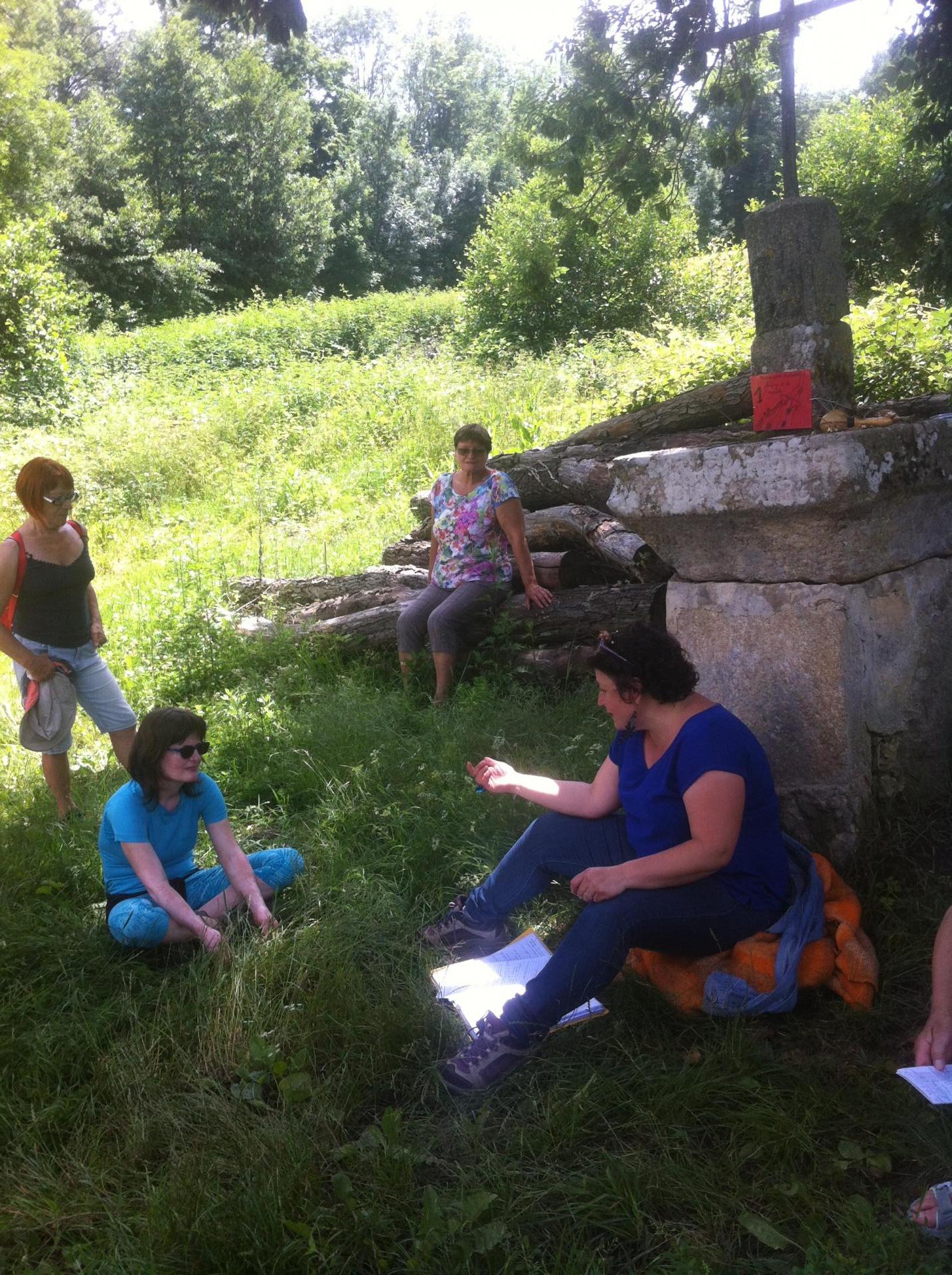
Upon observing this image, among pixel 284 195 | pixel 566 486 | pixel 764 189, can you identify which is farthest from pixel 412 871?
pixel 284 195

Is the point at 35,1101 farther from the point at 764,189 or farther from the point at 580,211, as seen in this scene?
the point at 764,189

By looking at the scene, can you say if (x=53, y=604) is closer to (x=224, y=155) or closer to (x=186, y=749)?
(x=186, y=749)

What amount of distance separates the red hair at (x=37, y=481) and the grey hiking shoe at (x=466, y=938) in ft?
7.73

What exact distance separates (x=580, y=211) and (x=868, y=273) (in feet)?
30.3

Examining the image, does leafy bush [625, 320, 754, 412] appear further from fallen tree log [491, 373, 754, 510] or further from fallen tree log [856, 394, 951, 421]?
fallen tree log [856, 394, 951, 421]

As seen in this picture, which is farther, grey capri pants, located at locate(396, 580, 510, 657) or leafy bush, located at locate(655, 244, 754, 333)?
leafy bush, located at locate(655, 244, 754, 333)

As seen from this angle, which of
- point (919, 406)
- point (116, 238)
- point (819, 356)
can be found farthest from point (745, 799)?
point (116, 238)

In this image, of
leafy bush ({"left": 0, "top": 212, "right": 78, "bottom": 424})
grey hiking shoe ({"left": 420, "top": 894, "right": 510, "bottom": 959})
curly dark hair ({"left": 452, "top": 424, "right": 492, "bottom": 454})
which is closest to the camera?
grey hiking shoe ({"left": 420, "top": 894, "right": 510, "bottom": 959})

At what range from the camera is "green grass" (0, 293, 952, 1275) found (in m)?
2.07

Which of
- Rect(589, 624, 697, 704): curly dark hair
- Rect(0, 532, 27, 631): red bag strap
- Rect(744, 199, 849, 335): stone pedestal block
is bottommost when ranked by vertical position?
Rect(589, 624, 697, 704): curly dark hair

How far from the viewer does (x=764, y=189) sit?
2739cm

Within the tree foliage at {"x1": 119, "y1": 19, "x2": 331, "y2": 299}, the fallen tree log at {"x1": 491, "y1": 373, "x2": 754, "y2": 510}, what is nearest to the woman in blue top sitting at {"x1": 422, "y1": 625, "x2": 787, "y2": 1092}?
the fallen tree log at {"x1": 491, "y1": 373, "x2": 754, "y2": 510}

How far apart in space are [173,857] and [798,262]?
2829 mm

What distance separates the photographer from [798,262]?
3248 mm
